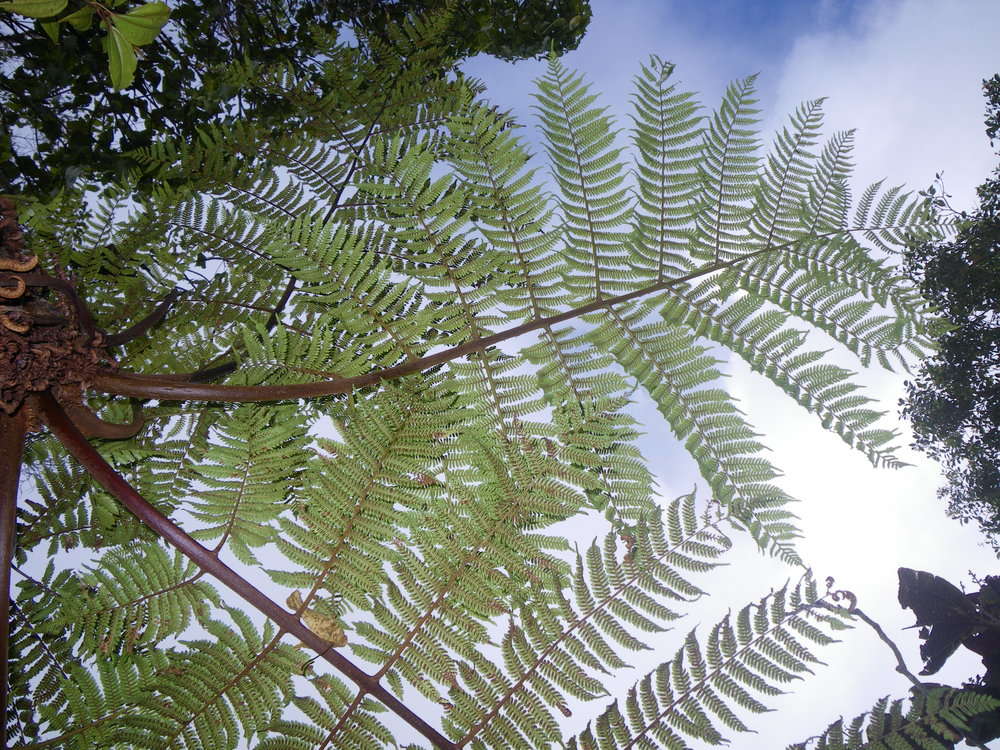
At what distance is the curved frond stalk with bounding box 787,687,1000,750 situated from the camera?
84 centimetres

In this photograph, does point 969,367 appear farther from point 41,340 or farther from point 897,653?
point 41,340

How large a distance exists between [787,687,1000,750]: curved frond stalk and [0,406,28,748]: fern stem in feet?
3.42

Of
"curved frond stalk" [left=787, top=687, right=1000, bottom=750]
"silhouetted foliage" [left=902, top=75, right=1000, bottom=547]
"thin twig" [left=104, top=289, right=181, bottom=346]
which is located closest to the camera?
"curved frond stalk" [left=787, top=687, right=1000, bottom=750]

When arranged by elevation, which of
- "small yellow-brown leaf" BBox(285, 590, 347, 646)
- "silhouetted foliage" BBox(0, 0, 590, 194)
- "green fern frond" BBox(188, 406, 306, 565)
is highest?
"silhouetted foliage" BBox(0, 0, 590, 194)

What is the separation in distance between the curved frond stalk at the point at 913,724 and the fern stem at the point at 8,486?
1042 millimetres

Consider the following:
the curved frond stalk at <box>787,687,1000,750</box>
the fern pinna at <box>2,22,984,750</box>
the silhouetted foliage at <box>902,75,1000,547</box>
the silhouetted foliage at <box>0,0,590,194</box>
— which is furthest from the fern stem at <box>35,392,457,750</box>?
the silhouetted foliage at <box>902,75,1000,547</box>

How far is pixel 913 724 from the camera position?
853mm

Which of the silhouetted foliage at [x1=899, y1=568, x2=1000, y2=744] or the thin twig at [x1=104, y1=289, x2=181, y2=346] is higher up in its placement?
the thin twig at [x1=104, y1=289, x2=181, y2=346]

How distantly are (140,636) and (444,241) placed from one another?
0.75 m

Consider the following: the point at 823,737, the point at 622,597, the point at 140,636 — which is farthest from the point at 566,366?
the point at 140,636

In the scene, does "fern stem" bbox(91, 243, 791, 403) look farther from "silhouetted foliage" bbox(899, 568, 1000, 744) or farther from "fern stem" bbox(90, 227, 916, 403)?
"silhouetted foliage" bbox(899, 568, 1000, 744)

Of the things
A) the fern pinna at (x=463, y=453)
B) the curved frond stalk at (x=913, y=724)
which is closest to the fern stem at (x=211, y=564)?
the fern pinna at (x=463, y=453)

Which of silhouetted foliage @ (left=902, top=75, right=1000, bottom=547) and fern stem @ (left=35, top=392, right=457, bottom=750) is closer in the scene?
fern stem @ (left=35, top=392, right=457, bottom=750)

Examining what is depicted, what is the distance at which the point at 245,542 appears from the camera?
100cm
